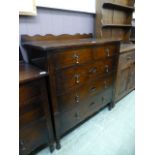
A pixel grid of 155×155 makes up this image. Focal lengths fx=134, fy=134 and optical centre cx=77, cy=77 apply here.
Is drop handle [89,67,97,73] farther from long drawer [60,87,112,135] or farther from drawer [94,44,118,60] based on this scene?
long drawer [60,87,112,135]

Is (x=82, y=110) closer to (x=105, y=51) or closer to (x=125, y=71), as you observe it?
(x=105, y=51)

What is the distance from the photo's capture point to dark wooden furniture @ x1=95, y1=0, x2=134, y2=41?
6.08ft

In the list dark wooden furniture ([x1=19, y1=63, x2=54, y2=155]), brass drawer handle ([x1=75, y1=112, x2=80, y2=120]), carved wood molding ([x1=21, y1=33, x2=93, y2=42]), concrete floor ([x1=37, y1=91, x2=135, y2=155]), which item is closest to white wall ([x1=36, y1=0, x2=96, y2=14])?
carved wood molding ([x1=21, y1=33, x2=93, y2=42])

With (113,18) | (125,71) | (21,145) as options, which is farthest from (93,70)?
(113,18)

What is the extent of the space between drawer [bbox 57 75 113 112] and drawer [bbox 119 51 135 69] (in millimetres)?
285

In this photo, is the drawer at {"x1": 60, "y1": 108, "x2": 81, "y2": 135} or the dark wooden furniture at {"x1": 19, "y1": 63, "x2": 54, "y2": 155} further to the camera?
the drawer at {"x1": 60, "y1": 108, "x2": 81, "y2": 135}

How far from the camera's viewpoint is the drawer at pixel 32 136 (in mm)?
1087

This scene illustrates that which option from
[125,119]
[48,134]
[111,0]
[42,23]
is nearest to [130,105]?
[125,119]

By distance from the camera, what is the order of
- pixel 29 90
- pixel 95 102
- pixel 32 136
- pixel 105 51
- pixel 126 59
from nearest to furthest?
pixel 29 90 < pixel 32 136 < pixel 105 51 < pixel 95 102 < pixel 126 59

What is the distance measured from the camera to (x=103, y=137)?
155cm

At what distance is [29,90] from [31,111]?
19cm
